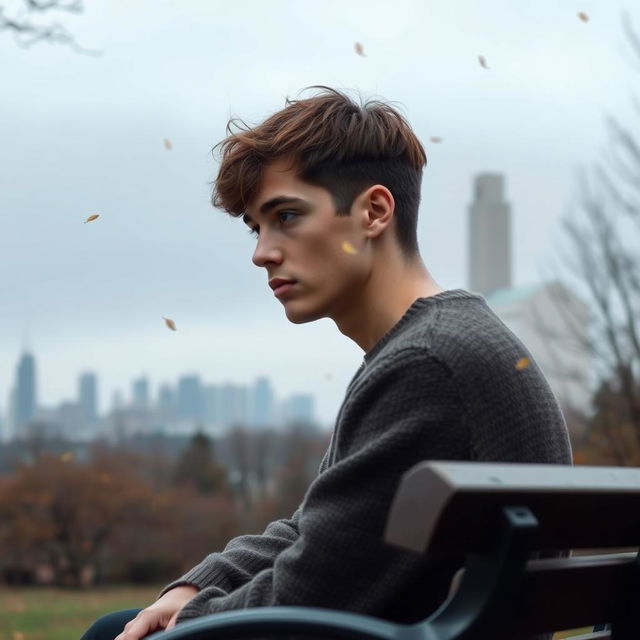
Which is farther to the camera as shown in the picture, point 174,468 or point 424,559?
point 174,468

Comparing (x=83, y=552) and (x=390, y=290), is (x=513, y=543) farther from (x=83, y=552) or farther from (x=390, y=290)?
(x=83, y=552)

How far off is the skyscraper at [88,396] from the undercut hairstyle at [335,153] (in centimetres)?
4143

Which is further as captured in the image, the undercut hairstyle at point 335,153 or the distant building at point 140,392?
the distant building at point 140,392

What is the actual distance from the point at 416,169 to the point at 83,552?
82.2 feet

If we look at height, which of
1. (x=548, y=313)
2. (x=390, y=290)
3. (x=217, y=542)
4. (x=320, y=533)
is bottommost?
(x=217, y=542)

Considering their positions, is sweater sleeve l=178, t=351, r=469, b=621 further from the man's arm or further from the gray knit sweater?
the man's arm

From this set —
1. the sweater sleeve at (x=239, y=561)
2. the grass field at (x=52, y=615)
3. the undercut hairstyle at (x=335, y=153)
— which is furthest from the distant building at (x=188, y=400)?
the undercut hairstyle at (x=335, y=153)

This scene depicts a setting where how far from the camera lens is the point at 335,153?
2.13m

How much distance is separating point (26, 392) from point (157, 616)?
43659mm

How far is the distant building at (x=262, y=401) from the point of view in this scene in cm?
4972

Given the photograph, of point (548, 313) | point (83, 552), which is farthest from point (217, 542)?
point (548, 313)

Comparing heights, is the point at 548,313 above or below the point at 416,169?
above

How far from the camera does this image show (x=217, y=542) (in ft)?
88.9

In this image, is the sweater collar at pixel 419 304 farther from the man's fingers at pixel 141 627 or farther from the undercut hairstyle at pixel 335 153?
the man's fingers at pixel 141 627
